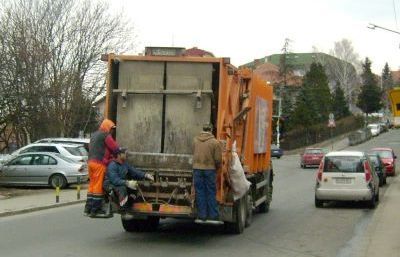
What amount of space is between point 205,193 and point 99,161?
1920 mm

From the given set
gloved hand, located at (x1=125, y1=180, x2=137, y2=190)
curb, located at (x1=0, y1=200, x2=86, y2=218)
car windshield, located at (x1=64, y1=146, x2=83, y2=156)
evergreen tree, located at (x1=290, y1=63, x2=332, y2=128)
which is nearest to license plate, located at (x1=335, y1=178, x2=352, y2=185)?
curb, located at (x1=0, y1=200, x2=86, y2=218)

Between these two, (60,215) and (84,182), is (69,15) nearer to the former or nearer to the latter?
(84,182)

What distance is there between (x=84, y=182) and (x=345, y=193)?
482 inches

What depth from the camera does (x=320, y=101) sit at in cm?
9119

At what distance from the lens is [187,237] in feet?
42.2

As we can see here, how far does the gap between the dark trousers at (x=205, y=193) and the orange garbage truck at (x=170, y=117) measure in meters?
0.18

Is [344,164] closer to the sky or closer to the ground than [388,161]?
closer to the sky

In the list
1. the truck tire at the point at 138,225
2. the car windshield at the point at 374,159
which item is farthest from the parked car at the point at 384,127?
the truck tire at the point at 138,225

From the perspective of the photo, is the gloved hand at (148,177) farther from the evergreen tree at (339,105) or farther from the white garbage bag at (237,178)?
the evergreen tree at (339,105)

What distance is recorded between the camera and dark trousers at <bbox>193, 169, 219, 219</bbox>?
1130 centimetres

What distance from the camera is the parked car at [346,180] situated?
18734mm

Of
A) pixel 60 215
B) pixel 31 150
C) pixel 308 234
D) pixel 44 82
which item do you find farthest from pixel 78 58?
pixel 308 234

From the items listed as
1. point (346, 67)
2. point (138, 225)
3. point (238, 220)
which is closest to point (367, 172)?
point (238, 220)

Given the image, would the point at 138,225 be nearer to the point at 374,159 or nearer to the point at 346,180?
the point at 346,180
